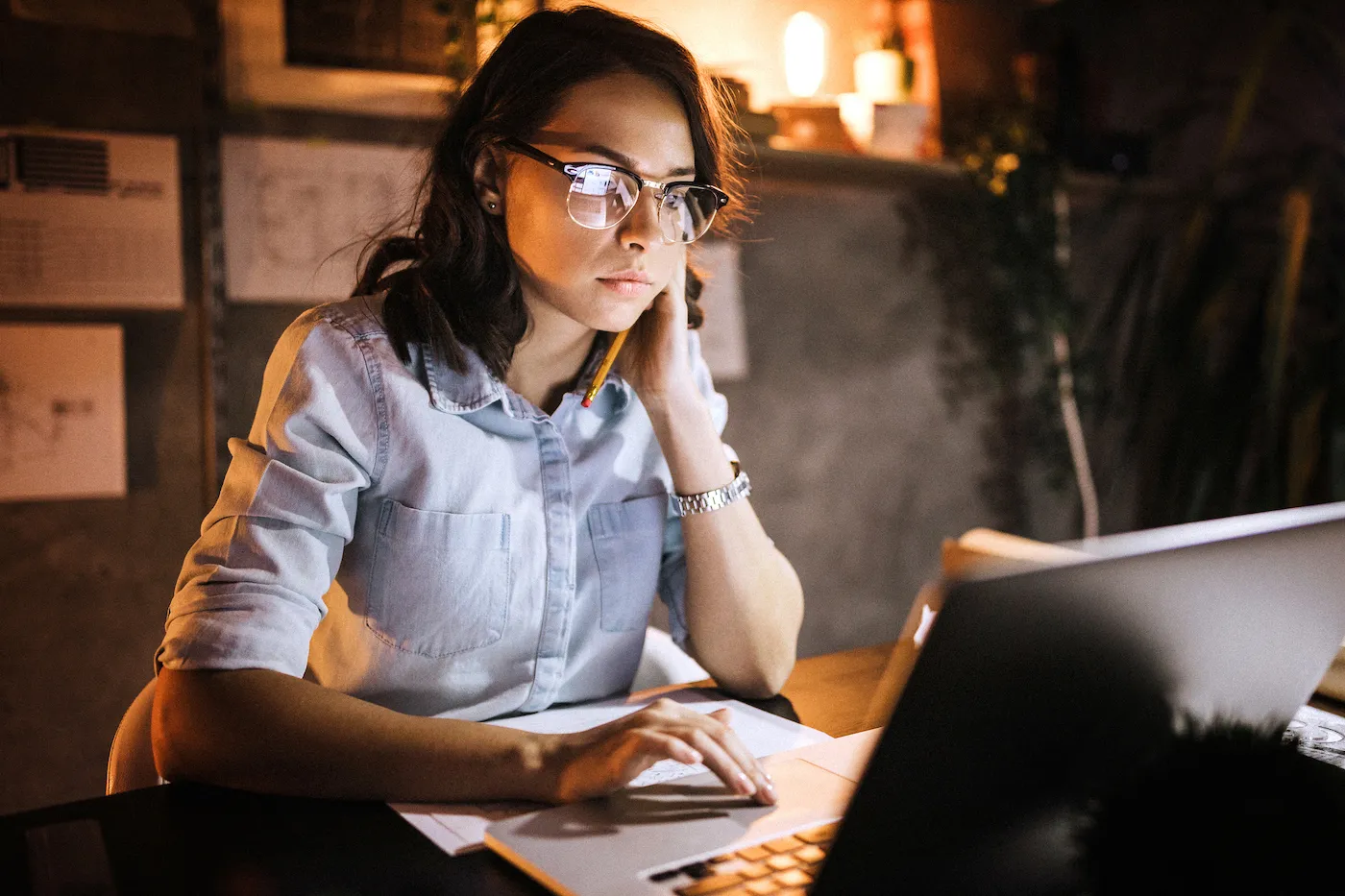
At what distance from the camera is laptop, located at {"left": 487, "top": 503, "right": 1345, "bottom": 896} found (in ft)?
1.62

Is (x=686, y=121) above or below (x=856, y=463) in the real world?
above

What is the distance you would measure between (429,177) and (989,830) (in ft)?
Result: 3.42

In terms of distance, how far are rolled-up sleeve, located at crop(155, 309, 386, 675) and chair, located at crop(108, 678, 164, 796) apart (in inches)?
6.5

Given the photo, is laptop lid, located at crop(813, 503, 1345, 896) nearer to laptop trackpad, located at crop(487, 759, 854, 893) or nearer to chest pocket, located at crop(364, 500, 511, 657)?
laptop trackpad, located at crop(487, 759, 854, 893)

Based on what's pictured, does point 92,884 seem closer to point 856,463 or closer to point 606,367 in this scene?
point 606,367

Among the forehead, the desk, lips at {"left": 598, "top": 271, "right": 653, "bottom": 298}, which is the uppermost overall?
the forehead

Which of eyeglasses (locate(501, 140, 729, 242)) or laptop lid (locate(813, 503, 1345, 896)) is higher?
eyeglasses (locate(501, 140, 729, 242))

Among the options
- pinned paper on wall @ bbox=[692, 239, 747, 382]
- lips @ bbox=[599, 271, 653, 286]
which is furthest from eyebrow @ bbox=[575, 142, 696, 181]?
pinned paper on wall @ bbox=[692, 239, 747, 382]

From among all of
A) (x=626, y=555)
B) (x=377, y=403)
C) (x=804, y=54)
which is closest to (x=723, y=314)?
(x=804, y=54)

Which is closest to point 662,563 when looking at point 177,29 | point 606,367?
point 606,367

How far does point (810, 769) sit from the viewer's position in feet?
2.69

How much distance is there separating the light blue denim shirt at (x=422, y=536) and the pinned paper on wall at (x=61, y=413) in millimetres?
951

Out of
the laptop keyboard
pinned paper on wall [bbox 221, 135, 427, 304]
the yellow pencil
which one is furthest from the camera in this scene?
pinned paper on wall [bbox 221, 135, 427, 304]

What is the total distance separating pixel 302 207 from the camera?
1967 millimetres
